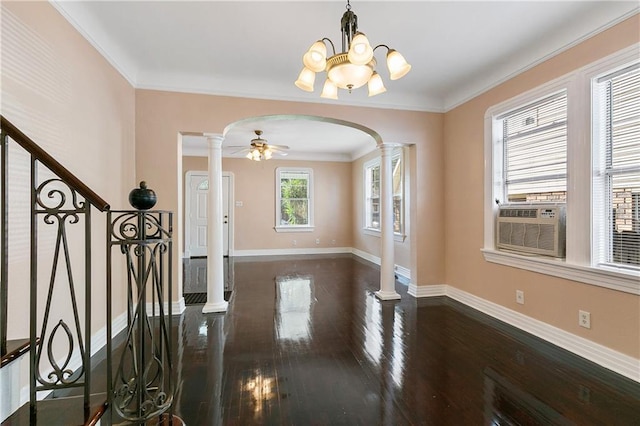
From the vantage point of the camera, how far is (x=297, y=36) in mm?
2664

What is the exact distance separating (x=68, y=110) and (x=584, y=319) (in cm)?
441

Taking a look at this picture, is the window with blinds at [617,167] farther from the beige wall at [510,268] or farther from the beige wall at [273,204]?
the beige wall at [273,204]

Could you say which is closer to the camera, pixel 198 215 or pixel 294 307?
pixel 294 307

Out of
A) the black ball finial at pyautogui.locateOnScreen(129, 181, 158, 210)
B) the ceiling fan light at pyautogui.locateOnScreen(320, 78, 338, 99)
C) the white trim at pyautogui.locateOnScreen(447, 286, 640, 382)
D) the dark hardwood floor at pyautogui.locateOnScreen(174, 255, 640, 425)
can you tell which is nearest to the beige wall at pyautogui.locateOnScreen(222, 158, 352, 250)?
the dark hardwood floor at pyautogui.locateOnScreen(174, 255, 640, 425)

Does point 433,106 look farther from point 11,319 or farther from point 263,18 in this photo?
point 11,319

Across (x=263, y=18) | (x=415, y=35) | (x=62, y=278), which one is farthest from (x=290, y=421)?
(x=415, y=35)

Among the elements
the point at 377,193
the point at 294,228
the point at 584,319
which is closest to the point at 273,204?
the point at 294,228

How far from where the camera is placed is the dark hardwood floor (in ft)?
5.92

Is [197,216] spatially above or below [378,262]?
above

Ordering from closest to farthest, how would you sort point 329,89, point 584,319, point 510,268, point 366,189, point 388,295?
point 329,89
point 584,319
point 510,268
point 388,295
point 366,189

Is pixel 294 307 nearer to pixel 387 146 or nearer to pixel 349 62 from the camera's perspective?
pixel 387 146

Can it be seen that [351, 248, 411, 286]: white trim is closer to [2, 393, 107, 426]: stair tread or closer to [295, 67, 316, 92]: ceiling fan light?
[295, 67, 316, 92]: ceiling fan light

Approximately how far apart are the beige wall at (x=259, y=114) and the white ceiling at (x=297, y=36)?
15cm

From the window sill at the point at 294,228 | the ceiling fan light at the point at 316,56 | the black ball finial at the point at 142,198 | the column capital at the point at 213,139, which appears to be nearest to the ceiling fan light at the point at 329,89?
the ceiling fan light at the point at 316,56
